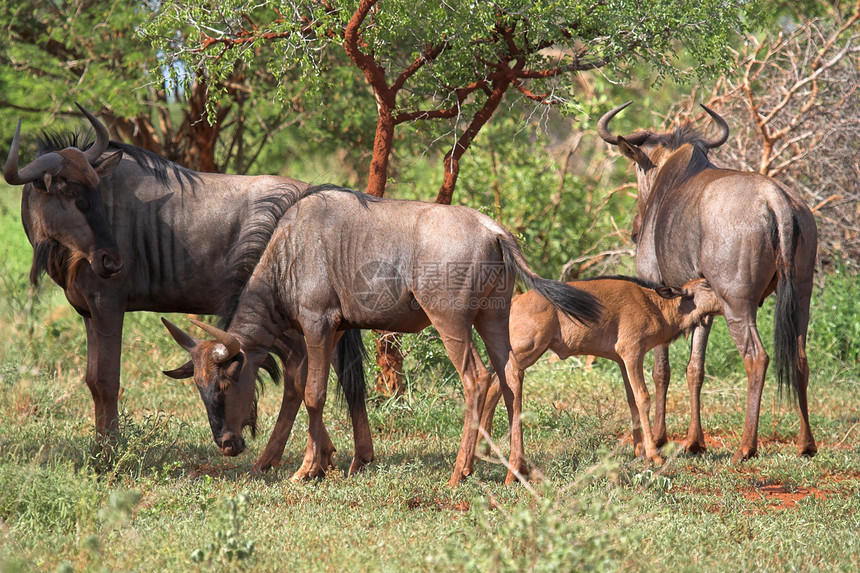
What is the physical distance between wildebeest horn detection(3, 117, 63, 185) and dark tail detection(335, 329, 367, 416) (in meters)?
2.29

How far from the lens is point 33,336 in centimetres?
984

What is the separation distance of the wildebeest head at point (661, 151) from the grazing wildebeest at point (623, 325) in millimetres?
1133

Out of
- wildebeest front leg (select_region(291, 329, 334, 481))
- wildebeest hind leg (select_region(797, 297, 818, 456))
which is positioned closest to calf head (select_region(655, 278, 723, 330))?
wildebeest hind leg (select_region(797, 297, 818, 456))

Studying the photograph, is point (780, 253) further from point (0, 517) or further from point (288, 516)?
point (0, 517)

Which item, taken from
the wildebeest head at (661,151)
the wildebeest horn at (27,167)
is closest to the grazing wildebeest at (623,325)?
the wildebeest head at (661,151)

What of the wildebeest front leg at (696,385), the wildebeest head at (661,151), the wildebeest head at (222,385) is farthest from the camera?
the wildebeest head at (661,151)

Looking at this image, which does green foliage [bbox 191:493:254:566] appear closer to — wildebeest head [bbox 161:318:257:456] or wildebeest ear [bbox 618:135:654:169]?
wildebeest head [bbox 161:318:257:456]

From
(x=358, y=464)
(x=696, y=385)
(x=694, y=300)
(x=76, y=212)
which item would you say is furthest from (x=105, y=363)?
(x=696, y=385)

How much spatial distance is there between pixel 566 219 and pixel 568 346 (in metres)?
5.19

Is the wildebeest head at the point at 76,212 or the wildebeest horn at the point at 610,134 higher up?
the wildebeest horn at the point at 610,134

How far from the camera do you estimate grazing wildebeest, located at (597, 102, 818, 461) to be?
662 centimetres

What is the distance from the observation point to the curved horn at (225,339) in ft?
18.6

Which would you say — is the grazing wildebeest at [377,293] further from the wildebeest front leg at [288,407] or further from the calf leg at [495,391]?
the calf leg at [495,391]

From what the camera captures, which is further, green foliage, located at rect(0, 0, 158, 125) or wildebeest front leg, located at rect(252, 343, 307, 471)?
green foliage, located at rect(0, 0, 158, 125)
